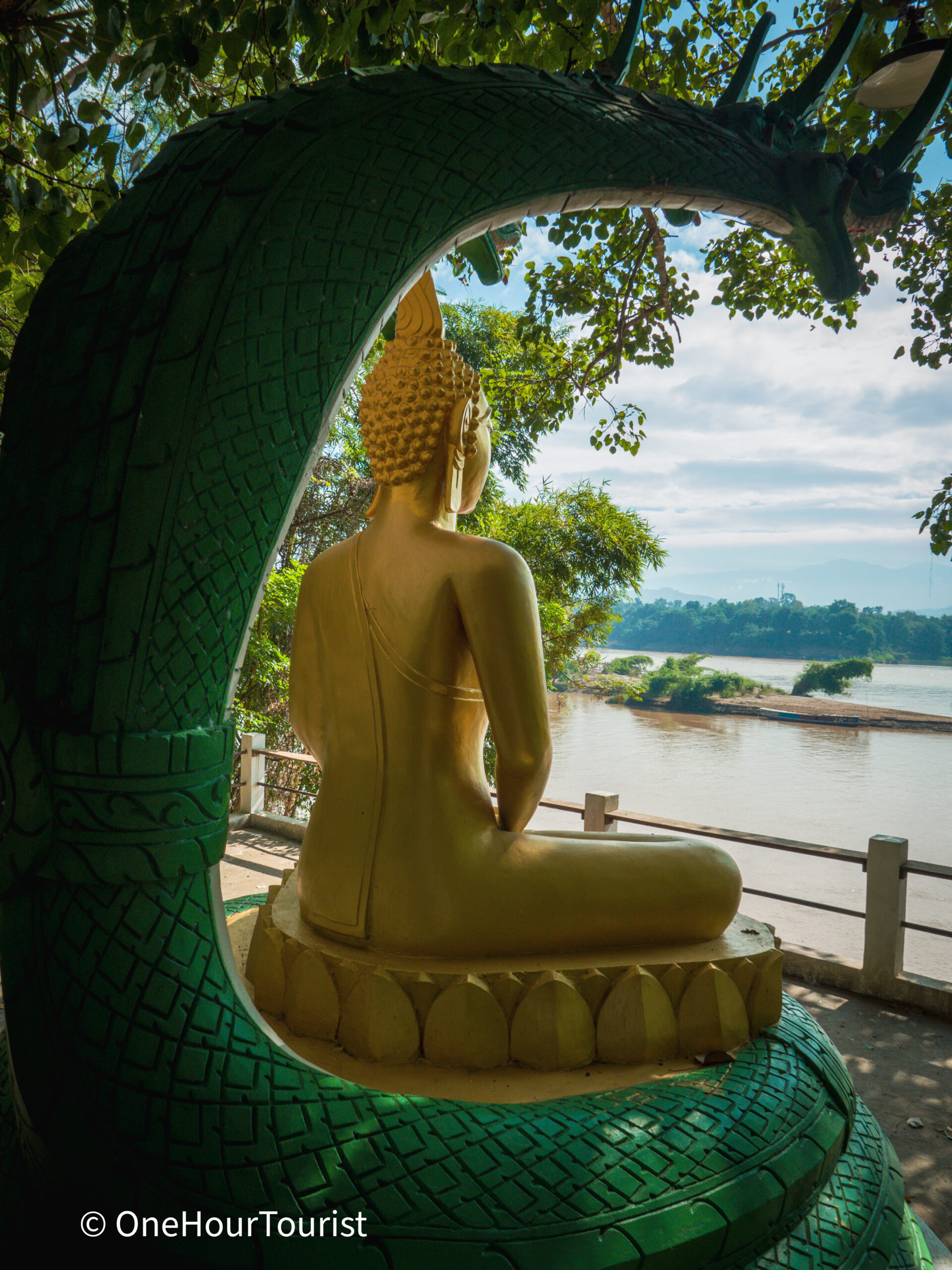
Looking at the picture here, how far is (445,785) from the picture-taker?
1.61 metres

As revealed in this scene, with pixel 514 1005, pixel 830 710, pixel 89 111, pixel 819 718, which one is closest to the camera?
pixel 514 1005

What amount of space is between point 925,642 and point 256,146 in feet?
66.7

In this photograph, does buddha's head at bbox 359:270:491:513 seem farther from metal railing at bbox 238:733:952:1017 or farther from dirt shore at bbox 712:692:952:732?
dirt shore at bbox 712:692:952:732

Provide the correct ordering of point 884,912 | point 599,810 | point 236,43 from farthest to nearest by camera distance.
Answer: point 599,810 < point 884,912 < point 236,43

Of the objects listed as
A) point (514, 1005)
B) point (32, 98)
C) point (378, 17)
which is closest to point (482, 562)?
point (514, 1005)

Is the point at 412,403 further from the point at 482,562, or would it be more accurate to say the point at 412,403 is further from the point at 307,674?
the point at 307,674

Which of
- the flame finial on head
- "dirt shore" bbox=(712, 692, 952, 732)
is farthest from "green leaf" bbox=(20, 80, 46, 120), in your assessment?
"dirt shore" bbox=(712, 692, 952, 732)

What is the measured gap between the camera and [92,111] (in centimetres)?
196

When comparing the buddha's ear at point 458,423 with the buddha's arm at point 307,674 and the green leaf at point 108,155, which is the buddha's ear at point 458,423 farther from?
the green leaf at point 108,155

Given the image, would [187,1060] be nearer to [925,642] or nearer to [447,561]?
[447,561]

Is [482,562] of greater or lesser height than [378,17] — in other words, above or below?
below

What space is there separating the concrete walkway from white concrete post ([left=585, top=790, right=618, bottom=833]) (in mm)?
1259

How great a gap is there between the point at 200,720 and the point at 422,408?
1221mm

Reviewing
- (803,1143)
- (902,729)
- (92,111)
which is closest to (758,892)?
(803,1143)
